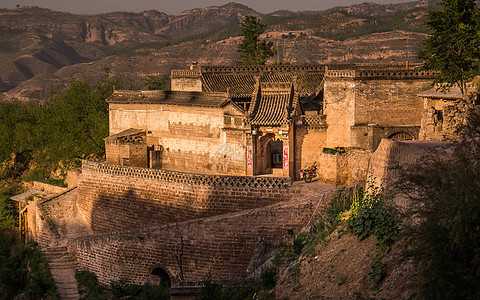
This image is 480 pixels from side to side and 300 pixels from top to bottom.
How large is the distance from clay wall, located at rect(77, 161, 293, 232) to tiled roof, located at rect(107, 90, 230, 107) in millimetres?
5402

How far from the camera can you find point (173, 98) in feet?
103

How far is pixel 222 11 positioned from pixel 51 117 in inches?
5608

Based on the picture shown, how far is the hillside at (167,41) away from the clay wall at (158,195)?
20555 millimetres

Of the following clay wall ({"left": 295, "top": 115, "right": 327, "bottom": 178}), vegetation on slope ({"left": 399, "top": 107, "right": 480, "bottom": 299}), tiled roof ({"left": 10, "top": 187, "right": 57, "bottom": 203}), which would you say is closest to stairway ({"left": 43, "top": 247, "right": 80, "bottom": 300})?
tiled roof ({"left": 10, "top": 187, "right": 57, "bottom": 203})

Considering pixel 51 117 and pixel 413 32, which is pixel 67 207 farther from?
pixel 413 32

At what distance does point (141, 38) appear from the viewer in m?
168

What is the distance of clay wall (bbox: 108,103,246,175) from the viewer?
28.4 m

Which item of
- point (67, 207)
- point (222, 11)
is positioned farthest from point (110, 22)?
point (67, 207)

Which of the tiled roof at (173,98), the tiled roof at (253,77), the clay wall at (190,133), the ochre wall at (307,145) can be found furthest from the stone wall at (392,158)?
the tiled roof at (253,77)

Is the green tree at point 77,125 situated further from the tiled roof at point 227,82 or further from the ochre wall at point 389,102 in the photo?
the ochre wall at point 389,102

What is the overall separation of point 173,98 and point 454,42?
14493 millimetres

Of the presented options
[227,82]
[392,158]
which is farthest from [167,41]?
[392,158]

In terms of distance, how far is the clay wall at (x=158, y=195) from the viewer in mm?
22625

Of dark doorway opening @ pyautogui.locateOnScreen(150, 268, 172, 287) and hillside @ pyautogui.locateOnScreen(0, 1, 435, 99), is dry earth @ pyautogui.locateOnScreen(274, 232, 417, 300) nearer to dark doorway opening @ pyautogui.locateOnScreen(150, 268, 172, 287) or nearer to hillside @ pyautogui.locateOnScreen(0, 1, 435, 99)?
dark doorway opening @ pyautogui.locateOnScreen(150, 268, 172, 287)
